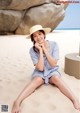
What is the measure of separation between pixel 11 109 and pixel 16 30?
9409mm

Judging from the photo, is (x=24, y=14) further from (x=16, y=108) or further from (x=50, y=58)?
(x=16, y=108)

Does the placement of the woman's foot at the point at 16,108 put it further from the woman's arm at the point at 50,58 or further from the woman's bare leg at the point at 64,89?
the woman's arm at the point at 50,58

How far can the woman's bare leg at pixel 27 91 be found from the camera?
2.37 m

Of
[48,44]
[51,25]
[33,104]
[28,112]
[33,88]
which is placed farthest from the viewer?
[51,25]

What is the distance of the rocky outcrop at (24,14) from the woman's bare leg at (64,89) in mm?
8676

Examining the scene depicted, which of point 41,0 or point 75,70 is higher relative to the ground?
point 41,0

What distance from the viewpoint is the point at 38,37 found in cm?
277

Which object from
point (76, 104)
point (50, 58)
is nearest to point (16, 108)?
point (76, 104)

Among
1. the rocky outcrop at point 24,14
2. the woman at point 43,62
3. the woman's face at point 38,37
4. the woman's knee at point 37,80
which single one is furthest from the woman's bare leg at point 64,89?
the rocky outcrop at point 24,14

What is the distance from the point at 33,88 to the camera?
2.71 metres

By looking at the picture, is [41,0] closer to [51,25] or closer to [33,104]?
[51,25]

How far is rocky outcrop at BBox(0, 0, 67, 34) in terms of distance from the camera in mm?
11070

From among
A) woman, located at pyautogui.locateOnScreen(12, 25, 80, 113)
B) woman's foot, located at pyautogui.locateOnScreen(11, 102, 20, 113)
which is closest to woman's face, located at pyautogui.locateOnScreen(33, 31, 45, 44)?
woman, located at pyautogui.locateOnScreen(12, 25, 80, 113)

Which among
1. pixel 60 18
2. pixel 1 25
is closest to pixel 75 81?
pixel 1 25
